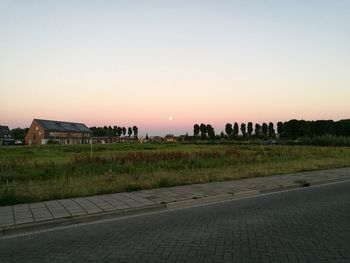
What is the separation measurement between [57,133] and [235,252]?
5998 inches

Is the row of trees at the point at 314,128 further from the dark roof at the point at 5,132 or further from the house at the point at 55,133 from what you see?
the dark roof at the point at 5,132

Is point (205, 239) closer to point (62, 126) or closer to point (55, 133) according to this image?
point (55, 133)

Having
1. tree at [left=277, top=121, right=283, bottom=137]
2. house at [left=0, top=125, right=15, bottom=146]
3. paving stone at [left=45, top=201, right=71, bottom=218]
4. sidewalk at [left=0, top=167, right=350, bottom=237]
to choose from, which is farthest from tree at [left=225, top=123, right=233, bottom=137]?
paving stone at [left=45, top=201, right=71, bottom=218]

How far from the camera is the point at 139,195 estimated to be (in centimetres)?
1287

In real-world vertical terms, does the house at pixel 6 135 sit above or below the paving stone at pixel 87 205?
A: above

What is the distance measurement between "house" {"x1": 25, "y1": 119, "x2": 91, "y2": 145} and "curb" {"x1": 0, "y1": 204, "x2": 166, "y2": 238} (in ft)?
428

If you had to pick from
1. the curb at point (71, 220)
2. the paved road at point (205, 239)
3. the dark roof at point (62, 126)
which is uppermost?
the dark roof at point (62, 126)

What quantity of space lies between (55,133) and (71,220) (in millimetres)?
148396

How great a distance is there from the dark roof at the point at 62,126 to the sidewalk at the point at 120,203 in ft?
456

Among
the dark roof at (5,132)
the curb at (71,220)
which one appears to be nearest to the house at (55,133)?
the dark roof at (5,132)

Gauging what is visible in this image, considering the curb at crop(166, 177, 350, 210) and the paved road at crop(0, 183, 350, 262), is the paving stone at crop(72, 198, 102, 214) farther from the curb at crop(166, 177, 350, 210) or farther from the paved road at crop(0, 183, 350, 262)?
the curb at crop(166, 177, 350, 210)

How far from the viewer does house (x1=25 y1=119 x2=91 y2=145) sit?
146375 millimetres

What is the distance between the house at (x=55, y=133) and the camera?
146m

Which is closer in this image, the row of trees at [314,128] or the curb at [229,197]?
the curb at [229,197]
